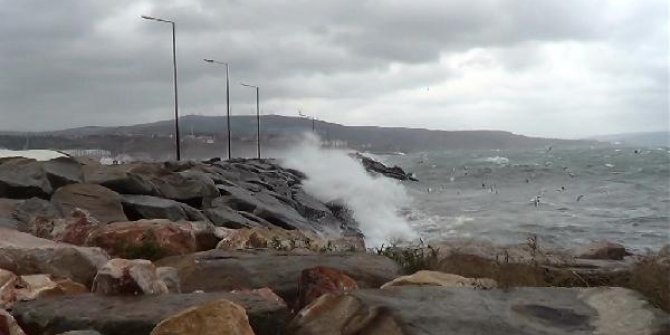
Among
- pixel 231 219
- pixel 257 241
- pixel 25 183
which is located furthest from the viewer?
pixel 231 219

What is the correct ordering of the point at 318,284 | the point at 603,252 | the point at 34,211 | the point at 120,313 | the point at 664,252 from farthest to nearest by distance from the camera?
the point at 603,252 < the point at 34,211 < the point at 664,252 < the point at 318,284 < the point at 120,313

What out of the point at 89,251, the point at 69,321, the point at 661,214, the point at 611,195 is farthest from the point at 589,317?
the point at 611,195

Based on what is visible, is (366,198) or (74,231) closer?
(74,231)

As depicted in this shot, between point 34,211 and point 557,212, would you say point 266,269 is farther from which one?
point 557,212

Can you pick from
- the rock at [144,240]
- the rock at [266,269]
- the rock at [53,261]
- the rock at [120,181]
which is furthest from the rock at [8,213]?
the rock at [266,269]

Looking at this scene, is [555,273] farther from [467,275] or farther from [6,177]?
[6,177]

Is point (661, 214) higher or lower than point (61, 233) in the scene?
lower

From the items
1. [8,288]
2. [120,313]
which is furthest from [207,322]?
[8,288]

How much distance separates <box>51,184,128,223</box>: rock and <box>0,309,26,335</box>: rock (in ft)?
23.7

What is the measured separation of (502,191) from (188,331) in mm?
37945

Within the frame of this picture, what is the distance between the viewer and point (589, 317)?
4.52 meters

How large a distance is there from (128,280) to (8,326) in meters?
0.96

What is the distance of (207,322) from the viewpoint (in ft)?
12.6

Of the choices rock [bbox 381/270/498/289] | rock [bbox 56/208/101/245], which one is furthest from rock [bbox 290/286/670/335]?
rock [bbox 56/208/101/245]
